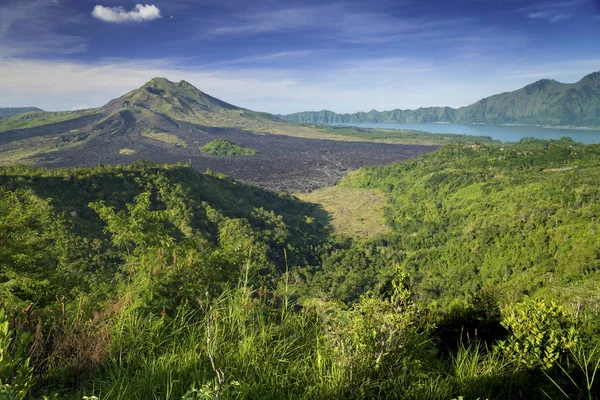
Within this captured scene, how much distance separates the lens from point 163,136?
14525 cm

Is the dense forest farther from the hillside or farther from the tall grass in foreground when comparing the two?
the hillside

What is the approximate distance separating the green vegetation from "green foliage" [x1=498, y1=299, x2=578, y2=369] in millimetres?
121830

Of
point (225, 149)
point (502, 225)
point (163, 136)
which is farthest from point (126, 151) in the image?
point (502, 225)

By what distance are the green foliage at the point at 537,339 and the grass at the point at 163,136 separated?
139 m

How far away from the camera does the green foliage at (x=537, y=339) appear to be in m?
3.31

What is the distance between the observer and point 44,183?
96.4 feet

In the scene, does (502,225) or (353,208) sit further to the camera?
(353,208)

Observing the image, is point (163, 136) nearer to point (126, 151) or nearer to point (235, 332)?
point (126, 151)

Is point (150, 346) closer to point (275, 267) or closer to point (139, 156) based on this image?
point (275, 267)

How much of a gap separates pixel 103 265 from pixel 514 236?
3469cm

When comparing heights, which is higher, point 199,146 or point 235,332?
point 199,146

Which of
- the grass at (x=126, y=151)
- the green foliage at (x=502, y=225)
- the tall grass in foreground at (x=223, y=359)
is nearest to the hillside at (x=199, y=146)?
the grass at (x=126, y=151)

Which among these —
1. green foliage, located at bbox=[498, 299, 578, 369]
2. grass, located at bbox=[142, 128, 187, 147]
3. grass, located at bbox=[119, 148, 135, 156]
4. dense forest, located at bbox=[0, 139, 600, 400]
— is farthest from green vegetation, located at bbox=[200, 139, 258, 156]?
green foliage, located at bbox=[498, 299, 578, 369]

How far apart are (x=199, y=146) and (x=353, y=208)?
90682 mm
